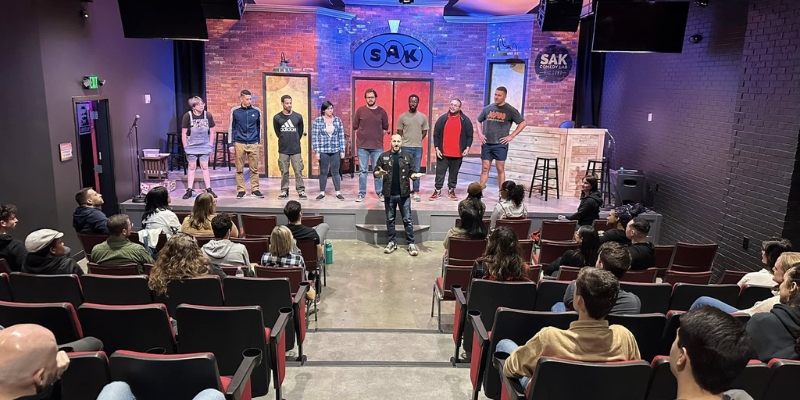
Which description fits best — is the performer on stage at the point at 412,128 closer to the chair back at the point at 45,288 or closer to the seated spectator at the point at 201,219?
the seated spectator at the point at 201,219

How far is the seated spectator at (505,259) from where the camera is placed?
13.3ft

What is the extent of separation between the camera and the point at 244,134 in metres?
8.28

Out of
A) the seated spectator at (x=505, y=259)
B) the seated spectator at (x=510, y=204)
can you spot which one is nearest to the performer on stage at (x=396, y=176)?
the seated spectator at (x=510, y=204)

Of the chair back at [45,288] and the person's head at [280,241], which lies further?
the person's head at [280,241]

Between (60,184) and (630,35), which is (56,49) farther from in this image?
(630,35)

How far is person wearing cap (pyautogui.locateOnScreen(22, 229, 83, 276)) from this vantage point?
3936 mm

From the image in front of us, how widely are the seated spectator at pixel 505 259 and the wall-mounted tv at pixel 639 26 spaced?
424cm

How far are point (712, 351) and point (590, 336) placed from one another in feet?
2.69

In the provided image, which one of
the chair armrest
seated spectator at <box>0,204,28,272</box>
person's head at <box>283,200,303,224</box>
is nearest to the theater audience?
person's head at <box>283,200,303,224</box>

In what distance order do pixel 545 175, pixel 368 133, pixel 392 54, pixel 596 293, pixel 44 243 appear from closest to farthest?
pixel 596 293
pixel 44 243
pixel 368 133
pixel 545 175
pixel 392 54

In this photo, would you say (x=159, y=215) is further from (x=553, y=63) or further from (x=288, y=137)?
(x=553, y=63)

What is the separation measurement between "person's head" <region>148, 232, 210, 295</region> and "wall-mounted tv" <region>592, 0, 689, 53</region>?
A: 5.78 metres

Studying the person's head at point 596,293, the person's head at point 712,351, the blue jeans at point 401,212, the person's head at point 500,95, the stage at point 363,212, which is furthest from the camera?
the person's head at point 500,95

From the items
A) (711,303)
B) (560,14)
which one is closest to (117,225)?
(711,303)
